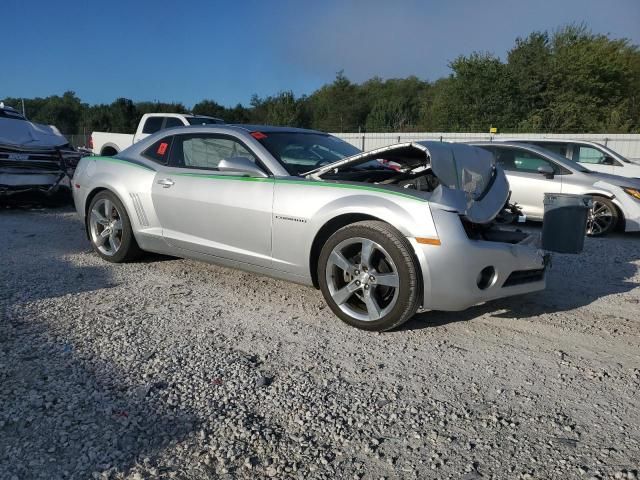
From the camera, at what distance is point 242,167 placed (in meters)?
4.13

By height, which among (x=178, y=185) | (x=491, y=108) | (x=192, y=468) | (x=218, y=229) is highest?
(x=491, y=108)

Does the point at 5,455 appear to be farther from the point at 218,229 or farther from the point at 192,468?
the point at 218,229

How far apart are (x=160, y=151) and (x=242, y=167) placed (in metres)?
1.39

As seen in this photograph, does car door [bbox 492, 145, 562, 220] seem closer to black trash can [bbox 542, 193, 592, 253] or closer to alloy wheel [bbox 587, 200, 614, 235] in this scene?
alloy wheel [bbox 587, 200, 614, 235]

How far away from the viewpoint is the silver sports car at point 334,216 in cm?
340

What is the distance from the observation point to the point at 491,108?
37.7 meters

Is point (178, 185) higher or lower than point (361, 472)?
higher

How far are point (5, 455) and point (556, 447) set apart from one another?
7.80 feet

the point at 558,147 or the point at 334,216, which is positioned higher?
the point at 558,147

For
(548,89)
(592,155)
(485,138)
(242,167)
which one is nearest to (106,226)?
(242,167)

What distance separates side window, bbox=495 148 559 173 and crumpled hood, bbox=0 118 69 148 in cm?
787

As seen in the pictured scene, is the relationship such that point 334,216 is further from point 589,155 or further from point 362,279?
point 589,155

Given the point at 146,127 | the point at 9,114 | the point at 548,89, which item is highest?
the point at 548,89

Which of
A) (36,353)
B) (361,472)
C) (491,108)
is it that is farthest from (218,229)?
(491,108)
